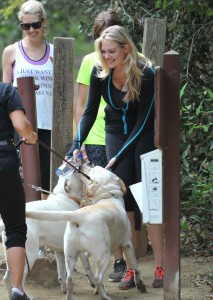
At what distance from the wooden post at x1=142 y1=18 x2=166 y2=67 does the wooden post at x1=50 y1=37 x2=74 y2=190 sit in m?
0.68

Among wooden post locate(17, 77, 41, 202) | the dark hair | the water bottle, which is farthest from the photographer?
wooden post locate(17, 77, 41, 202)

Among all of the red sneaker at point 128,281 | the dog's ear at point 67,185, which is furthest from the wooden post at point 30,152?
the red sneaker at point 128,281

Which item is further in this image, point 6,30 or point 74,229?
point 6,30

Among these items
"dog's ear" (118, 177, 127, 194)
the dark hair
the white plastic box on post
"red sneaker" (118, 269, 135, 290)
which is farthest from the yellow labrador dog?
the dark hair

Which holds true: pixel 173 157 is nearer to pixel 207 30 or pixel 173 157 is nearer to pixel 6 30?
pixel 207 30

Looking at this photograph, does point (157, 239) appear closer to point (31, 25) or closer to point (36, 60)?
point (36, 60)

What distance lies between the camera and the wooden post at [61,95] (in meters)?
7.71

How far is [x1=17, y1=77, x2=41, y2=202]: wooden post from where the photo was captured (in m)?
7.55

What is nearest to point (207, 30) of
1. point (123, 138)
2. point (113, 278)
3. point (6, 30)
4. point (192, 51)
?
point (192, 51)

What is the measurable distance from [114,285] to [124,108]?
1.46 meters

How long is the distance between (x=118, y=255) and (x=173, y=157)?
165 centimetres

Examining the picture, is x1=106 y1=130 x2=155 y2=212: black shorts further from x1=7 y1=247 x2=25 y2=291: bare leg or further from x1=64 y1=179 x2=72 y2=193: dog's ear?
x1=7 y1=247 x2=25 y2=291: bare leg

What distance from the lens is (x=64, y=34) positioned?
18203mm

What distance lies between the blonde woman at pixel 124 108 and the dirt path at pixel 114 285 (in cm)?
20
